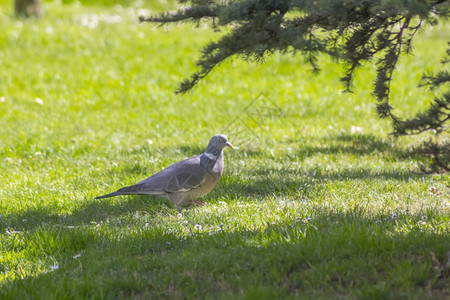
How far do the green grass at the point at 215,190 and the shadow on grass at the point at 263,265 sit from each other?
0.01 m

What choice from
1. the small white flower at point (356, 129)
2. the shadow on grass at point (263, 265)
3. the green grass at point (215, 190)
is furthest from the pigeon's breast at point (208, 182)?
the small white flower at point (356, 129)

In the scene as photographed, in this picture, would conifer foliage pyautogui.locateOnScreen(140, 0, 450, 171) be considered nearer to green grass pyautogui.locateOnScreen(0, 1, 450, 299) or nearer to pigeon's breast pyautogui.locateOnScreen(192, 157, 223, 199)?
pigeon's breast pyautogui.locateOnScreen(192, 157, 223, 199)

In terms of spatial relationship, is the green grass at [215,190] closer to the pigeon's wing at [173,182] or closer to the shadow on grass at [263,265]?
the shadow on grass at [263,265]

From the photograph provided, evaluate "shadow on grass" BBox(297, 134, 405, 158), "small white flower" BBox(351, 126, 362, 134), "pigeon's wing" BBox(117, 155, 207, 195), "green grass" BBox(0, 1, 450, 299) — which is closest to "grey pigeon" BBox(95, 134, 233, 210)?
"pigeon's wing" BBox(117, 155, 207, 195)

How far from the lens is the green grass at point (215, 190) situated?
3.43 meters

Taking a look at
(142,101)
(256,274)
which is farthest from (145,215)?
(142,101)

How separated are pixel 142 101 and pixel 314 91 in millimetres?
3386

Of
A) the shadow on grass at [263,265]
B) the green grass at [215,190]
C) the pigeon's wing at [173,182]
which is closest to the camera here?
the shadow on grass at [263,265]

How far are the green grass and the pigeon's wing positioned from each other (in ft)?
0.82

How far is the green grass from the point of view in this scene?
3.43m

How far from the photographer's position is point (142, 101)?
10258 millimetres

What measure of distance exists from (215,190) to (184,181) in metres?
0.70

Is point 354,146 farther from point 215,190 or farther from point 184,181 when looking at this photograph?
point 184,181

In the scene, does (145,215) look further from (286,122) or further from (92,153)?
(286,122)
